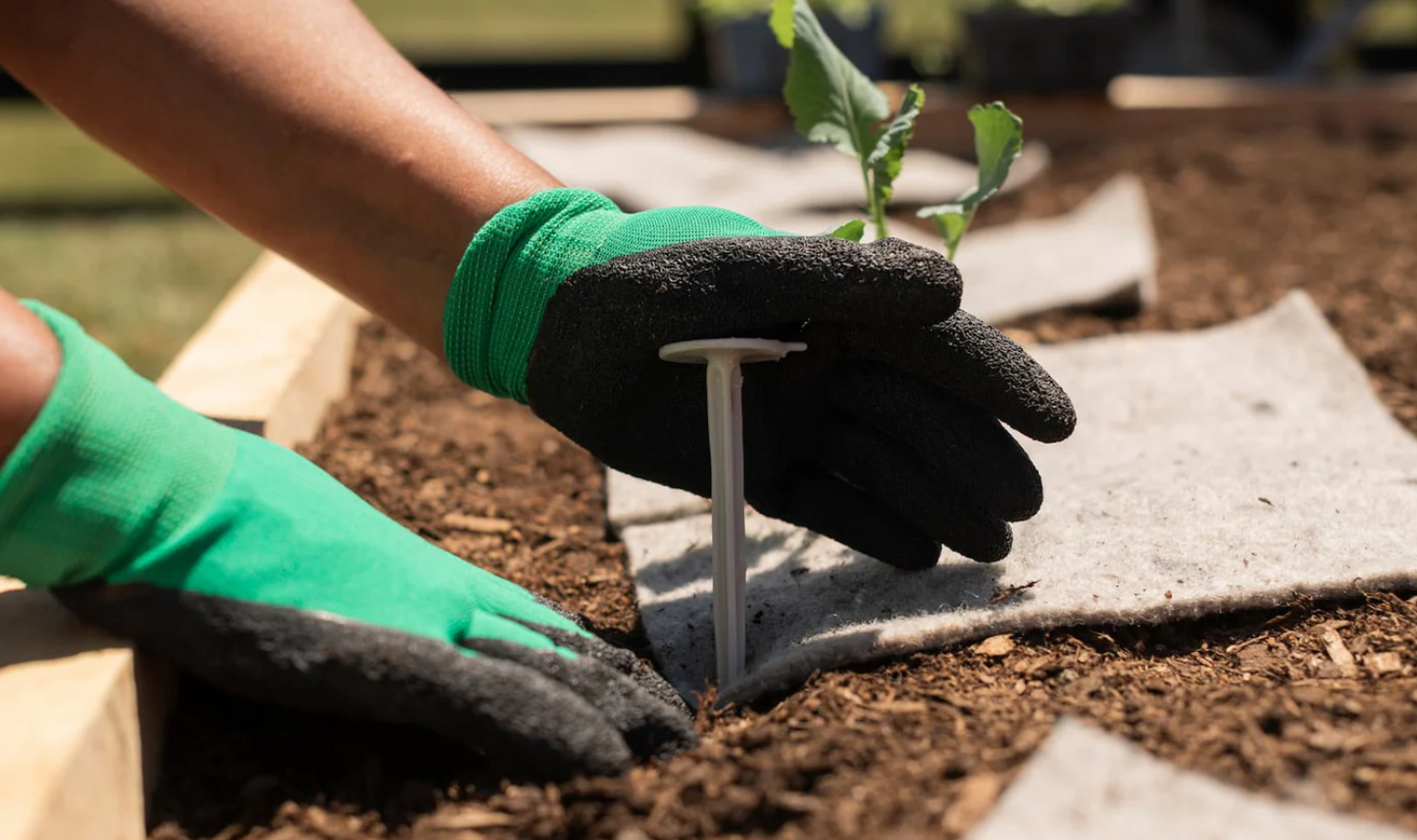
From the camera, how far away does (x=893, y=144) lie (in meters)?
1.80

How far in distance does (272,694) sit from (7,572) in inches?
12.1

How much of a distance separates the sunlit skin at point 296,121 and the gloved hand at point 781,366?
0.33ft

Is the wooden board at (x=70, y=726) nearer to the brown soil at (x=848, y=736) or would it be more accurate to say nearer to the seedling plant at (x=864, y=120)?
the brown soil at (x=848, y=736)

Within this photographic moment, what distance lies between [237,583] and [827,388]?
0.75m

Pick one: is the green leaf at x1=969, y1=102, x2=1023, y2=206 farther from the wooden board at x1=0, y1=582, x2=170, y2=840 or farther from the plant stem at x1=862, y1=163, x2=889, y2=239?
the wooden board at x1=0, y1=582, x2=170, y2=840

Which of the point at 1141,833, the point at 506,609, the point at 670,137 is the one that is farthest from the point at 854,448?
the point at 670,137

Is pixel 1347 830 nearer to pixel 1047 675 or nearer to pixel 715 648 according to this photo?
pixel 1047 675

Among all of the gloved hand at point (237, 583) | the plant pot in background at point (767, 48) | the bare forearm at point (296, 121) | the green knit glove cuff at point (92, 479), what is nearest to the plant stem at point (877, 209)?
the bare forearm at point (296, 121)

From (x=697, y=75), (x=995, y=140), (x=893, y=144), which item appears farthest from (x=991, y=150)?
(x=697, y=75)

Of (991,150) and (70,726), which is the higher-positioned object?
(991,150)

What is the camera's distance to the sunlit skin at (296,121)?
1.72 m

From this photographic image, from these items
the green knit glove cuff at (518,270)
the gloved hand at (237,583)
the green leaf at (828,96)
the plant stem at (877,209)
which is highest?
the green leaf at (828,96)

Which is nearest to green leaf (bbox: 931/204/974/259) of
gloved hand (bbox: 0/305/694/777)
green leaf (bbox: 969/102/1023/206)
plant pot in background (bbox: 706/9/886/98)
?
green leaf (bbox: 969/102/1023/206)

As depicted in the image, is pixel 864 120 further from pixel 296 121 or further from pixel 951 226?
pixel 296 121
